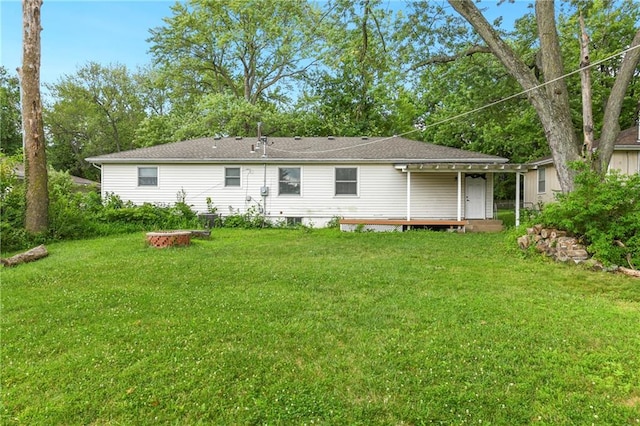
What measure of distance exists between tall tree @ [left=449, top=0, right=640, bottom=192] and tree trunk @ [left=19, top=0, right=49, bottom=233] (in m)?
10.0

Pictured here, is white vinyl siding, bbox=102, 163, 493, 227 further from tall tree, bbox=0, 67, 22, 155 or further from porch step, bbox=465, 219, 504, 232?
tall tree, bbox=0, 67, 22, 155

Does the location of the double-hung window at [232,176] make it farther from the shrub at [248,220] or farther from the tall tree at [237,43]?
the tall tree at [237,43]

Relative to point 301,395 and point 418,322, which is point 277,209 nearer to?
point 418,322

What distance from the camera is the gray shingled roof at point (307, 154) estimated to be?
516 inches

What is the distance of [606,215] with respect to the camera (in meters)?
6.83

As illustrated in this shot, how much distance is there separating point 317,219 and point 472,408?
11221 mm

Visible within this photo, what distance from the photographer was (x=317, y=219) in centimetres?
1350

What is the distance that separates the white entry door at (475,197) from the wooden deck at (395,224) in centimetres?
128

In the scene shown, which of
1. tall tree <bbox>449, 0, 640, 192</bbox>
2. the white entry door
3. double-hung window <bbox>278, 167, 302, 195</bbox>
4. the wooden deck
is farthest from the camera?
double-hung window <bbox>278, 167, 302, 195</bbox>

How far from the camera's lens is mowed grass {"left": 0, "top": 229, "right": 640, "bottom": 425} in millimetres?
2381

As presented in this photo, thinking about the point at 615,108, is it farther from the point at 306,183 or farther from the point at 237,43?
the point at 237,43

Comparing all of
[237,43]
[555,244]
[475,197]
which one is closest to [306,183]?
[475,197]

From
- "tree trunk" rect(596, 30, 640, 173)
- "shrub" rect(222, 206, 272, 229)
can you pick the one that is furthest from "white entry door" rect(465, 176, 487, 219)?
"shrub" rect(222, 206, 272, 229)

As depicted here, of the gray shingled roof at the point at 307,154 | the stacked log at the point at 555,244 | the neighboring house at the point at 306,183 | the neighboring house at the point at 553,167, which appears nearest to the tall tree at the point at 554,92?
the stacked log at the point at 555,244
